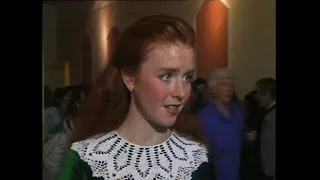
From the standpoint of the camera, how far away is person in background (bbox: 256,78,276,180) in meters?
1.14

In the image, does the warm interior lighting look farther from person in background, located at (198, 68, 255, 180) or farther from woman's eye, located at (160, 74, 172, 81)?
person in background, located at (198, 68, 255, 180)

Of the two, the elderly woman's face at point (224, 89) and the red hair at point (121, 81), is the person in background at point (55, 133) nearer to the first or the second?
the red hair at point (121, 81)

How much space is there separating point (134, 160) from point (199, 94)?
0.79 ft

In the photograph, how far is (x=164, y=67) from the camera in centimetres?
114

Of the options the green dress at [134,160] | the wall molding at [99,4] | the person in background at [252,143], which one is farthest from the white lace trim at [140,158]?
the wall molding at [99,4]

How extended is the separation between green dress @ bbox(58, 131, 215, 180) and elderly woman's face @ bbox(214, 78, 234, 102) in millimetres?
143

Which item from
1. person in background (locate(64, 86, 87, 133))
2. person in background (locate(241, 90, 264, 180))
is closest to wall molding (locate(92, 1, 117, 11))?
person in background (locate(64, 86, 87, 133))

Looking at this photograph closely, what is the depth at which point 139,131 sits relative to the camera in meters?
1.17

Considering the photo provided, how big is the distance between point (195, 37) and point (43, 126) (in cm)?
48

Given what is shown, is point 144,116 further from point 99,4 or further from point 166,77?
point 99,4

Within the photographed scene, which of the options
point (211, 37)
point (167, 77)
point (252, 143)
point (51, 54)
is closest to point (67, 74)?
point (51, 54)
